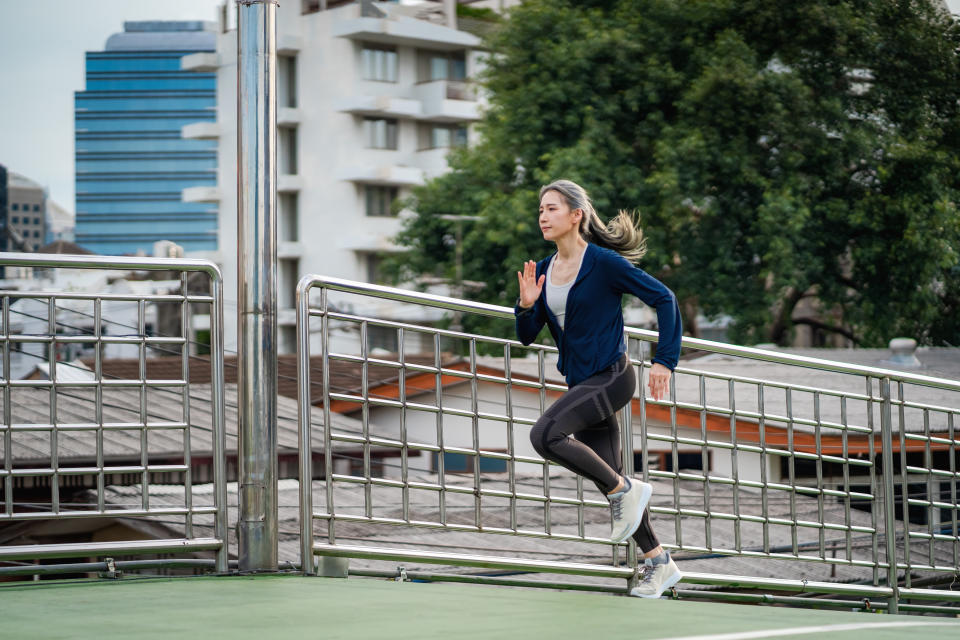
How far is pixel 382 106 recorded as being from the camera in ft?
155

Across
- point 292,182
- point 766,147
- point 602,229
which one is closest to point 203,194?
point 292,182

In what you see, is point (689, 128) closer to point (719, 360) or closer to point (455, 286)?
point (719, 360)

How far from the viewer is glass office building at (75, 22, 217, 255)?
145750mm

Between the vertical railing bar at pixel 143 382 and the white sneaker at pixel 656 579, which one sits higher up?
the vertical railing bar at pixel 143 382

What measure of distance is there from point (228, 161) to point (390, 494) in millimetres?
42612

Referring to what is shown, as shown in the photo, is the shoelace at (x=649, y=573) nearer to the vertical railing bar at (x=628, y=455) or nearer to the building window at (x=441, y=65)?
the vertical railing bar at (x=628, y=455)

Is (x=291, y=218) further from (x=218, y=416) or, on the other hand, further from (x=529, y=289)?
(x=529, y=289)

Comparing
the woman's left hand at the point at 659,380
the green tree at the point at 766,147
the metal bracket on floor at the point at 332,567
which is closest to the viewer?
the woman's left hand at the point at 659,380

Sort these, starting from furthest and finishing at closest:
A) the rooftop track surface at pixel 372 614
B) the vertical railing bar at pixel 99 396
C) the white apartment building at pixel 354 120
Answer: the white apartment building at pixel 354 120 → the vertical railing bar at pixel 99 396 → the rooftop track surface at pixel 372 614

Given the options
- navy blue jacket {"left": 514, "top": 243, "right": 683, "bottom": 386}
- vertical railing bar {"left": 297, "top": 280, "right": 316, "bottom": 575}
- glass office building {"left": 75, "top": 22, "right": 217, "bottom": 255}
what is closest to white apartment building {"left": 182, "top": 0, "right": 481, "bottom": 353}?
vertical railing bar {"left": 297, "top": 280, "right": 316, "bottom": 575}

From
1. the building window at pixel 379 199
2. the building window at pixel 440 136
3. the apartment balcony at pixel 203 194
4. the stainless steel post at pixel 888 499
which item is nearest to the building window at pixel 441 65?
the building window at pixel 440 136

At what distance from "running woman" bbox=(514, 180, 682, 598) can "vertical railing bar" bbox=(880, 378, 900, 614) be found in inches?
74.1

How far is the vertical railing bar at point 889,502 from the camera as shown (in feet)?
19.2

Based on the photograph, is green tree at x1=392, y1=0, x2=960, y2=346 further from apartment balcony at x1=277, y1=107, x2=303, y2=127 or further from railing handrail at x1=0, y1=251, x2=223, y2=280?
apartment balcony at x1=277, y1=107, x2=303, y2=127
